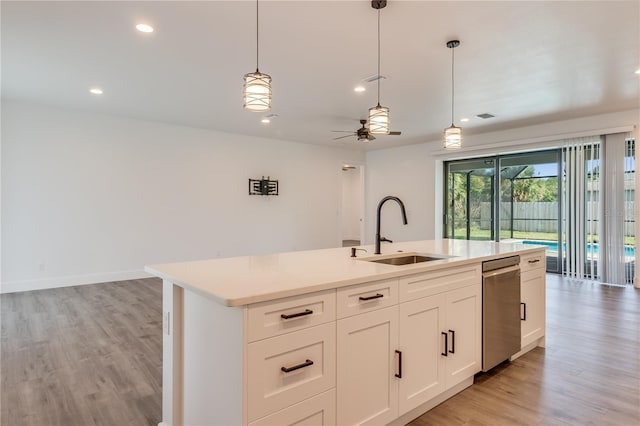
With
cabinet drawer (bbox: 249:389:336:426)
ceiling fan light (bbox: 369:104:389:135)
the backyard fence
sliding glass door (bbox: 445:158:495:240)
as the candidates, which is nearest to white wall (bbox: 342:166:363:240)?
sliding glass door (bbox: 445:158:495:240)

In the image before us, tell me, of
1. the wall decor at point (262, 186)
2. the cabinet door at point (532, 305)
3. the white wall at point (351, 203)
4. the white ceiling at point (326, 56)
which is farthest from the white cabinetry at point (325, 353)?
the white wall at point (351, 203)

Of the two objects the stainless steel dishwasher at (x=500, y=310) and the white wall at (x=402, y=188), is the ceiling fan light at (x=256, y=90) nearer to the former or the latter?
the stainless steel dishwasher at (x=500, y=310)

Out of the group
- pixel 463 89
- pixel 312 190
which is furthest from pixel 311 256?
pixel 312 190

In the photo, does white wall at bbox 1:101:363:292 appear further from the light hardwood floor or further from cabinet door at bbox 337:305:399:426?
cabinet door at bbox 337:305:399:426

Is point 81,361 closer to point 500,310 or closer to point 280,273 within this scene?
point 280,273

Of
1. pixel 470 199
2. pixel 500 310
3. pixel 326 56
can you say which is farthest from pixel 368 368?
pixel 470 199

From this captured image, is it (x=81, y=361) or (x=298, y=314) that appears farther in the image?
(x=81, y=361)

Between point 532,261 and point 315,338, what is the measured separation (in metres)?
2.37

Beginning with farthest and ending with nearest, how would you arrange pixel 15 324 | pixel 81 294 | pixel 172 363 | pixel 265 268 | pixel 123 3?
pixel 81 294
pixel 15 324
pixel 123 3
pixel 265 268
pixel 172 363

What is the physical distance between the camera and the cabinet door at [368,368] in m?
1.65

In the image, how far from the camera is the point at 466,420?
2037 mm

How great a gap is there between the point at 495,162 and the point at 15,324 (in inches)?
316

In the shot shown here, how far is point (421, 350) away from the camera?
6.66ft

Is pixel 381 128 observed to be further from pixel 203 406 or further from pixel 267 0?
pixel 203 406
